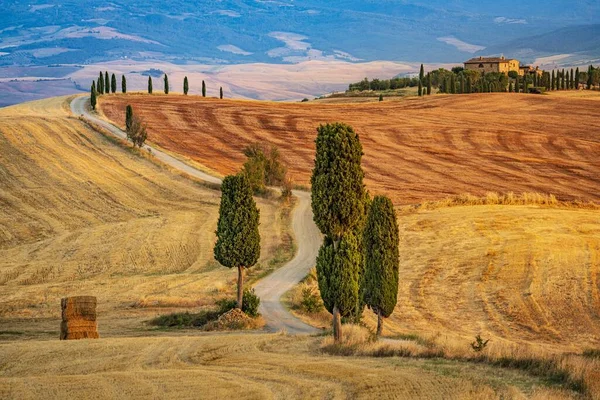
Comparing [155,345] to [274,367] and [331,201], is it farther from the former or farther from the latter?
[331,201]

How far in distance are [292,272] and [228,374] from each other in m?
24.9

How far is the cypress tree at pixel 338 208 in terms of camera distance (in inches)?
1145

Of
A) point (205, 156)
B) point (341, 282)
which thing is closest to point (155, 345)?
point (341, 282)

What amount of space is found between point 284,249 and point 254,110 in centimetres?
6883

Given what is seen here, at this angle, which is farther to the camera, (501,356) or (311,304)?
(311,304)

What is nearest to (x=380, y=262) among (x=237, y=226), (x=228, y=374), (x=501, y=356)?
(x=237, y=226)

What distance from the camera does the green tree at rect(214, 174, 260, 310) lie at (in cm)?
3728

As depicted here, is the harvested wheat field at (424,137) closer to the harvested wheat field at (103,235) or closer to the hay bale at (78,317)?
the harvested wheat field at (103,235)

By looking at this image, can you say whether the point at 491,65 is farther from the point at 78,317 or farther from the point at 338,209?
the point at 78,317

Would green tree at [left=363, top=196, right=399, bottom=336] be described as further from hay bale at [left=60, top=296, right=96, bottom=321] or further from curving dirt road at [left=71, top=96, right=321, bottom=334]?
hay bale at [left=60, top=296, right=96, bottom=321]

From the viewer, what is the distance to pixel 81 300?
94.6 ft

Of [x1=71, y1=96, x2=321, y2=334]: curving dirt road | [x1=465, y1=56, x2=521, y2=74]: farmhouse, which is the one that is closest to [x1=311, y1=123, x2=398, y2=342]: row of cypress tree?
[x1=71, y1=96, x2=321, y2=334]: curving dirt road

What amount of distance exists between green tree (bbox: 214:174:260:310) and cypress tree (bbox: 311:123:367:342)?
800 centimetres

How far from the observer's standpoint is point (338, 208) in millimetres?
29047
